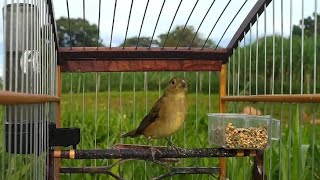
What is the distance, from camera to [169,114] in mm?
2105

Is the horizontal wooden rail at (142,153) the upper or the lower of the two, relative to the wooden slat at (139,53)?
lower

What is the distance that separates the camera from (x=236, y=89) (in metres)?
2.64

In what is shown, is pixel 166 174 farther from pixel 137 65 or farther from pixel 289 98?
pixel 289 98

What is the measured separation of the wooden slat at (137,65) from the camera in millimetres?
2471

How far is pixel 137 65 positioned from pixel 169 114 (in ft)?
1.56

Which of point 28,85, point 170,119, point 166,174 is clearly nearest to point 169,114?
point 170,119

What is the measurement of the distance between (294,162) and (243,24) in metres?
0.58

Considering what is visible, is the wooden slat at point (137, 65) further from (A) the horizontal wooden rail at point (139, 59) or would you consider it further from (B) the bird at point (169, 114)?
(B) the bird at point (169, 114)

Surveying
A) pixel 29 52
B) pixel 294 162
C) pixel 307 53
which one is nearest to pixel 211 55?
pixel 294 162

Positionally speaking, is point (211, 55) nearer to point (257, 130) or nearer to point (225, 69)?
point (225, 69)

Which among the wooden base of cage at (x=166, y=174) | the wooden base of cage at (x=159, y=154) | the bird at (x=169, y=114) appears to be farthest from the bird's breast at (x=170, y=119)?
the wooden base of cage at (x=166, y=174)

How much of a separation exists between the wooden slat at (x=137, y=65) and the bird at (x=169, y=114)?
363 mm

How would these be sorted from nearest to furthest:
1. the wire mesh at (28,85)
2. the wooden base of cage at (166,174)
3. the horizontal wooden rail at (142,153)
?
the wire mesh at (28,85), the horizontal wooden rail at (142,153), the wooden base of cage at (166,174)

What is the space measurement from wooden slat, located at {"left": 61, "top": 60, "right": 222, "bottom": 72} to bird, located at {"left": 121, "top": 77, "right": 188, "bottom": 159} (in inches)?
14.3
